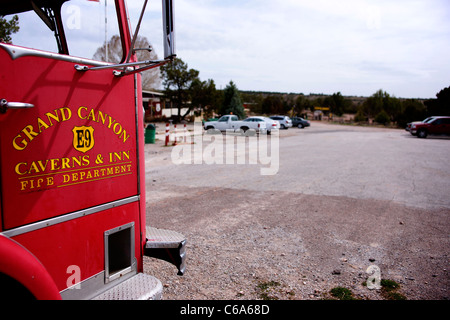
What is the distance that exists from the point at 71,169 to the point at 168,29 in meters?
1.14

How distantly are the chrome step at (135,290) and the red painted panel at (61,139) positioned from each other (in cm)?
67

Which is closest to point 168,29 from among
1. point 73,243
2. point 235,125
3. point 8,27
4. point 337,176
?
point 8,27

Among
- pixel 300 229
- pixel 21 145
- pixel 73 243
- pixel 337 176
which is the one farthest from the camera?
pixel 337 176

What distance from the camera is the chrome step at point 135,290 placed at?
2508 millimetres

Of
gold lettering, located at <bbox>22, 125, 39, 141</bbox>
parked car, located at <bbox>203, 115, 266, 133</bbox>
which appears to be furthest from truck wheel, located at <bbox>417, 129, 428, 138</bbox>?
gold lettering, located at <bbox>22, 125, 39, 141</bbox>

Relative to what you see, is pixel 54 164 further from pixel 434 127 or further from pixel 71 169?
pixel 434 127

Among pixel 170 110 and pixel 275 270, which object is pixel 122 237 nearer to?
pixel 275 270

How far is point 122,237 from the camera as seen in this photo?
2791mm

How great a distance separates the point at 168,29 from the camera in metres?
2.23

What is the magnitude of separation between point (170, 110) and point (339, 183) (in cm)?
4153

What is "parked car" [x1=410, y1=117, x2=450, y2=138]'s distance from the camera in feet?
87.9
